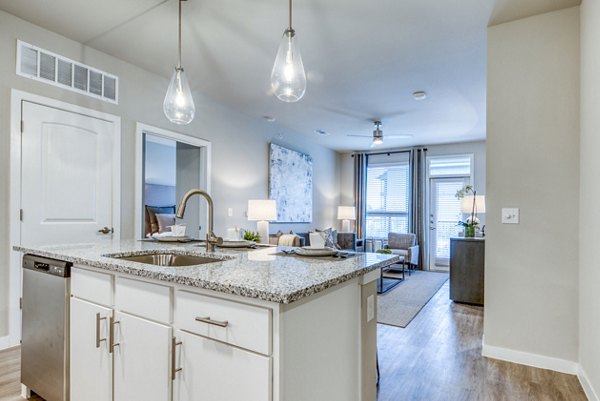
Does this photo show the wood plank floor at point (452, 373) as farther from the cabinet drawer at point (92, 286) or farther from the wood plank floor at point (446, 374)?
the cabinet drawer at point (92, 286)

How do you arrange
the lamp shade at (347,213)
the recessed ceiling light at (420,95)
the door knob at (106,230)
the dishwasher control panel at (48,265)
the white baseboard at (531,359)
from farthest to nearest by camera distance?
1. the lamp shade at (347,213)
2. the recessed ceiling light at (420,95)
3. the door knob at (106,230)
4. the white baseboard at (531,359)
5. the dishwasher control panel at (48,265)

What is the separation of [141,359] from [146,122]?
2955 millimetres

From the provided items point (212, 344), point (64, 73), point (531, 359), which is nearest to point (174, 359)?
point (212, 344)

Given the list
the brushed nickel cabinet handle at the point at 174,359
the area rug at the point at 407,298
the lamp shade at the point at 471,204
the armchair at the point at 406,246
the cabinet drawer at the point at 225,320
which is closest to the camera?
the cabinet drawer at the point at 225,320

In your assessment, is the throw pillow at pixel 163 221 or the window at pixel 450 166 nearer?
the throw pillow at pixel 163 221

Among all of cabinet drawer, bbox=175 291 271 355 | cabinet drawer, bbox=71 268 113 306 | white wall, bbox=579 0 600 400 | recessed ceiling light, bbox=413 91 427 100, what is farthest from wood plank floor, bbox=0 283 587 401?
recessed ceiling light, bbox=413 91 427 100

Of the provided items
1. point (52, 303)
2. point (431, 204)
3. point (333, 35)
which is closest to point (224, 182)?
point (333, 35)

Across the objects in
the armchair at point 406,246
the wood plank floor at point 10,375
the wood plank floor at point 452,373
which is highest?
the armchair at point 406,246

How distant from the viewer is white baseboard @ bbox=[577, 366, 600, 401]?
6.51 ft

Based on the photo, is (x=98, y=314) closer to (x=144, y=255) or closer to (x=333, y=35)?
(x=144, y=255)

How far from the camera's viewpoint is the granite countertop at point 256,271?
1083mm

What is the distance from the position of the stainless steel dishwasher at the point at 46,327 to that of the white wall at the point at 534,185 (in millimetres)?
2910

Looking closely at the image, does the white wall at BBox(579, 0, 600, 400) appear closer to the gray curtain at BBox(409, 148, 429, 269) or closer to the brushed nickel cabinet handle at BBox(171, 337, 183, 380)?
the brushed nickel cabinet handle at BBox(171, 337, 183, 380)

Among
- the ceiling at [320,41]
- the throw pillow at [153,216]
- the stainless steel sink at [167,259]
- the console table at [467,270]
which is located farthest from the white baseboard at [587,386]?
the throw pillow at [153,216]
